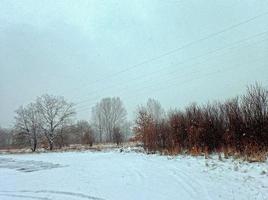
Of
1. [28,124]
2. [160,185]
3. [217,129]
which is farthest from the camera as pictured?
[28,124]

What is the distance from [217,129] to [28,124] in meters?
56.2

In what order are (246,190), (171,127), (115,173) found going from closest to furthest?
(246,190) < (115,173) < (171,127)

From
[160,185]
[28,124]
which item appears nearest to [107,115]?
[28,124]

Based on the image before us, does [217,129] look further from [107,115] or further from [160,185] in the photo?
[107,115]

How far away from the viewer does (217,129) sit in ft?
57.3

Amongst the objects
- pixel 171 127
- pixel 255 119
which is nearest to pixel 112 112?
pixel 171 127

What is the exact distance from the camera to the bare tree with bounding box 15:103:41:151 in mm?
65562

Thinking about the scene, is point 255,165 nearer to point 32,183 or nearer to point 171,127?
point 32,183

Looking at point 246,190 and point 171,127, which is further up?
point 171,127

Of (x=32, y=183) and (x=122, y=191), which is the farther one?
(x=32, y=183)

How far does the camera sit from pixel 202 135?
17.9 m

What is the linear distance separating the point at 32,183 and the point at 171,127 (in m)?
11.7

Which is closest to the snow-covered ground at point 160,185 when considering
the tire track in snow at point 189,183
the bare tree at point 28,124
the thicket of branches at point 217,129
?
the tire track in snow at point 189,183

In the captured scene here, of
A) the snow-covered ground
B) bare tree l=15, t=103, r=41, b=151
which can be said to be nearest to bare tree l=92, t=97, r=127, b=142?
bare tree l=15, t=103, r=41, b=151
